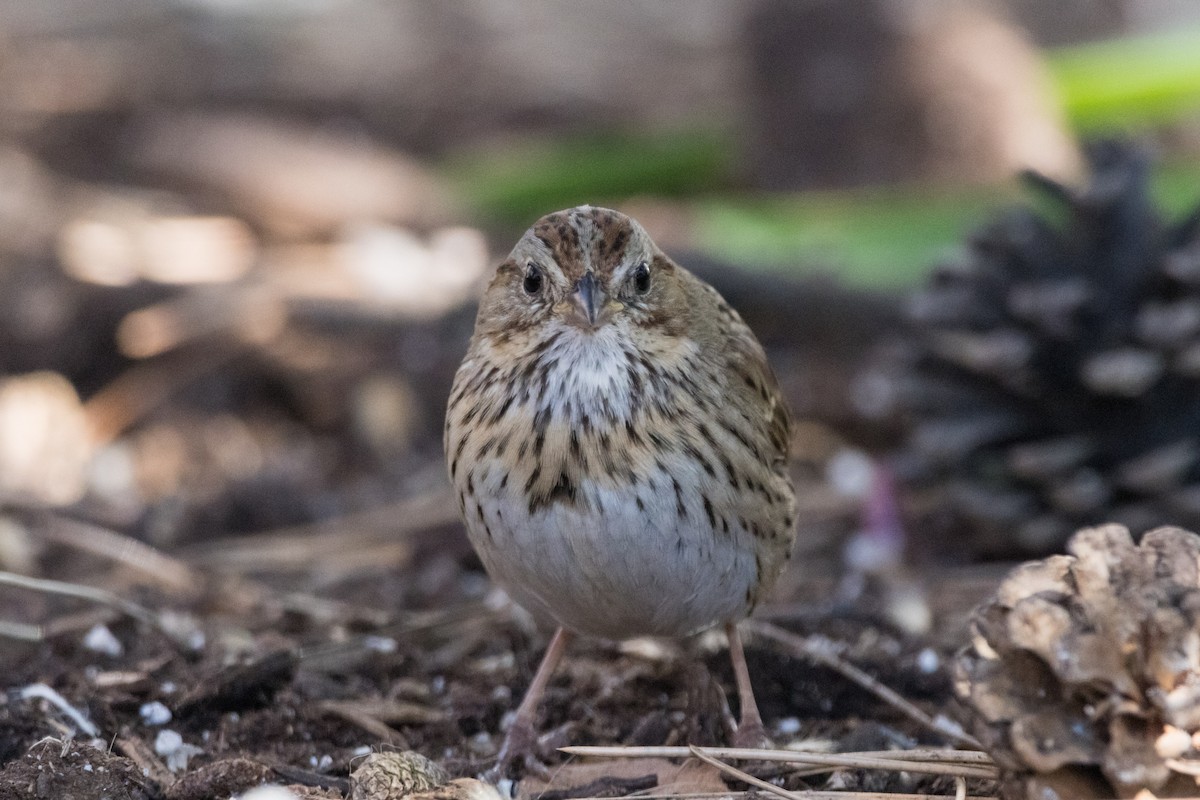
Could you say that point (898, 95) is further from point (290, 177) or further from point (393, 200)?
point (290, 177)

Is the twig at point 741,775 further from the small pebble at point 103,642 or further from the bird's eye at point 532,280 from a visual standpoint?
the small pebble at point 103,642

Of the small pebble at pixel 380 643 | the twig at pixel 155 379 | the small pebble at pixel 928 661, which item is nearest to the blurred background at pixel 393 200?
the twig at pixel 155 379

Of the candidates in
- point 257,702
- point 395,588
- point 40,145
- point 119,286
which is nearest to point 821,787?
point 257,702

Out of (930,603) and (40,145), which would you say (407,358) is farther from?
(40,145)

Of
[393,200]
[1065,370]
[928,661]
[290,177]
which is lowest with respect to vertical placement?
[928,661]

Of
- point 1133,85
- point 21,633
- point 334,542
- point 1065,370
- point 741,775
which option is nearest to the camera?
point 741,775

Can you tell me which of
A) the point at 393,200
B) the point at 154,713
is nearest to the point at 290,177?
the point at 393,200
